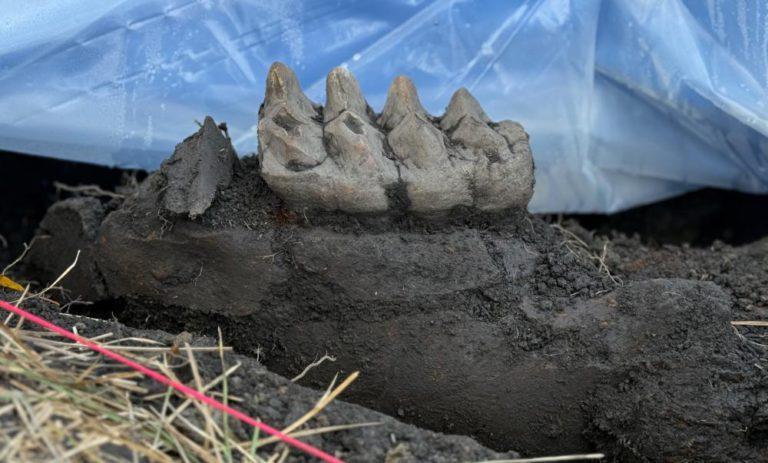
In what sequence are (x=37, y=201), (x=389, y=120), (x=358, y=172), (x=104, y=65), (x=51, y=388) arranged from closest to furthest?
(x=51, y=388) → (x=358, y=172) → (x=389, y=120) → (x=104, y=65) → (x=37, y=201)

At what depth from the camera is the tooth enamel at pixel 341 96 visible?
1.57m

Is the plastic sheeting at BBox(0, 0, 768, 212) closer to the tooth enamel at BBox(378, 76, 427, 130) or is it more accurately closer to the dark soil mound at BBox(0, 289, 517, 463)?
the tooth enamel at BBox(378, 76, 427, 130)

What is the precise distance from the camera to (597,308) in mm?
1520

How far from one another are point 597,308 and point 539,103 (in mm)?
874

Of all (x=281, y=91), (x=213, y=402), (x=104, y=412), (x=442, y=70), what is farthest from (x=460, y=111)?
(x=104, y=412)


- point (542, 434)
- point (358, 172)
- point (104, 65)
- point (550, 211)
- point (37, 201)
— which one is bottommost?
point (542, 434)

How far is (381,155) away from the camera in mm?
1495

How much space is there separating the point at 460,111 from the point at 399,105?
0.11 meters

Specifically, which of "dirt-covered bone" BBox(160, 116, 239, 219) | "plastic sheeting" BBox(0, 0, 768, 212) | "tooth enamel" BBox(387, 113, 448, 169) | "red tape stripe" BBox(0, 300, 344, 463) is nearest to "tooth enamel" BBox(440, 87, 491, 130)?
"tooth enamel" BBox(387, 113, 448, 169)

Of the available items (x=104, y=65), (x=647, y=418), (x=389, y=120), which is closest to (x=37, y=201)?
(x=104, y=65)

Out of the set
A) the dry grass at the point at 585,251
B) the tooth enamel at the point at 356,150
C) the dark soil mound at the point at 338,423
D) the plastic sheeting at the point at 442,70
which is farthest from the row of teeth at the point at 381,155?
the plastic sheeting at the point at 442,70

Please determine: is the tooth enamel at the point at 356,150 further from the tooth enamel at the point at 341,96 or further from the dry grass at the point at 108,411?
the dry grass at the point at 108,411

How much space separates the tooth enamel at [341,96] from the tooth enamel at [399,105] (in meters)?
0.04

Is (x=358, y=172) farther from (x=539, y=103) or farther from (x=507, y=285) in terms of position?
(x=539, y=103)
